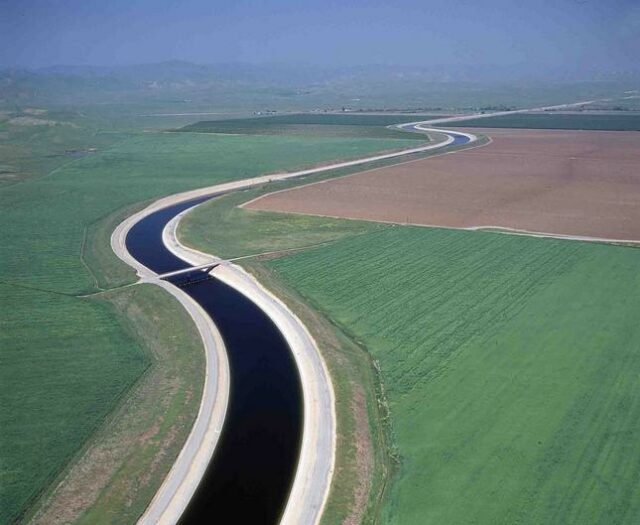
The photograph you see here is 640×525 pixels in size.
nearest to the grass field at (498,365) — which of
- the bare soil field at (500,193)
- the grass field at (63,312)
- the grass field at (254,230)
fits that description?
the grass field at (254,230)

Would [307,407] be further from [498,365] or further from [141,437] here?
[498,365]

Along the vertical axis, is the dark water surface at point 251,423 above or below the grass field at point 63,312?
below

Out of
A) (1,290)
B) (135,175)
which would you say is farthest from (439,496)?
(135,175)

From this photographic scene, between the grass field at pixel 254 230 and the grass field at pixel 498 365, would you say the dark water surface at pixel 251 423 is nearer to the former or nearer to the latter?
the grass field at pixel 498 365

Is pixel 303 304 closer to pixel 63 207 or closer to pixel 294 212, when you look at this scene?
pixel 294 212

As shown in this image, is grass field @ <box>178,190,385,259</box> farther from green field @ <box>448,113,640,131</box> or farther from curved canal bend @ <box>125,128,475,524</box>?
green field @ <box>448,113,640,131</box>

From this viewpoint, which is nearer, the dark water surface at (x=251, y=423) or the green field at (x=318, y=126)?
the dark water surface at (x=251, y=423)

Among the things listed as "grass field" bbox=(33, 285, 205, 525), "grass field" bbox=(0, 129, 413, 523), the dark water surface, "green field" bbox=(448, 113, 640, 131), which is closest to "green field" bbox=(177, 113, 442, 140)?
"green field" bbox=(448, 113, 640, 131)
